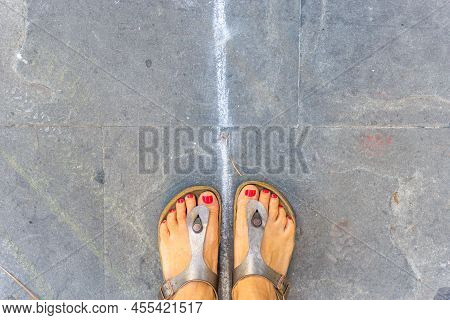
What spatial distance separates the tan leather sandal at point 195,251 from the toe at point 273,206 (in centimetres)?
32

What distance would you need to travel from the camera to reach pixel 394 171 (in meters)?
2.91

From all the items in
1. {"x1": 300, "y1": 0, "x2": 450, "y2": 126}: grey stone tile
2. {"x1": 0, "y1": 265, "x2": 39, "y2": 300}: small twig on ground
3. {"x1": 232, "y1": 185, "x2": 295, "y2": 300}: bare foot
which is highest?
{"x1": 300, "y1": 0, "x2": 450, "y2": 126}: grey stone tile

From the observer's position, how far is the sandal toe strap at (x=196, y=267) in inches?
113

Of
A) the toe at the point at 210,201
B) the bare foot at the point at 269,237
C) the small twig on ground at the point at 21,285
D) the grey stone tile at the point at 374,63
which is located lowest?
the small twig on ground at the point at 21,285

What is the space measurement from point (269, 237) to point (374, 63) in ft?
4.17

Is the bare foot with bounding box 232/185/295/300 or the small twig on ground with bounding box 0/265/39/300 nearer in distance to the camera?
the bare foot with bounding box 232/185/295/300

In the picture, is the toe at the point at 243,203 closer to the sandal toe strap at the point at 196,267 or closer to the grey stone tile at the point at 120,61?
the sandal toe strap at the point at 196,267

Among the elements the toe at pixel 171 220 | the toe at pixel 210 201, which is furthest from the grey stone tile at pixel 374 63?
the toe at pixel 171 220

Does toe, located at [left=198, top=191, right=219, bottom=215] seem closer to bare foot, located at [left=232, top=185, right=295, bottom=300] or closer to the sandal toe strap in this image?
the sandal toe strap

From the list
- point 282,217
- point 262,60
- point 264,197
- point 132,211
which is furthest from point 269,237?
point 262,60

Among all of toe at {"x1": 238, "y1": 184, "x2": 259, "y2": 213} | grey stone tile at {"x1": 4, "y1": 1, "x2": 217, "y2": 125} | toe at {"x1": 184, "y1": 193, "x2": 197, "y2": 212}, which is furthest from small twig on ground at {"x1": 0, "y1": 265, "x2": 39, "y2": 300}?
toe at {"x1": 238, "y1": 184, "x2": 259, "y2": 213}

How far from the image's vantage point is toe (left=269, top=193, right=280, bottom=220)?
2885mm

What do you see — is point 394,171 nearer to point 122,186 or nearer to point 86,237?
point 122,186
